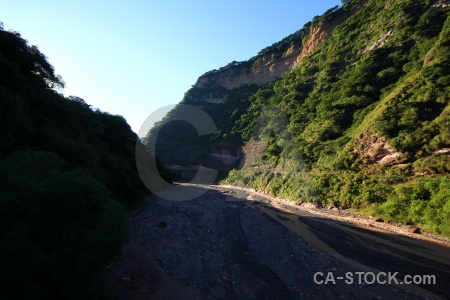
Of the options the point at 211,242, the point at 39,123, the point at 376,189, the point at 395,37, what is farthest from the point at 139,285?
the point at 395,37

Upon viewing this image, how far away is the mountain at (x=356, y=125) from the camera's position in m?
24.1

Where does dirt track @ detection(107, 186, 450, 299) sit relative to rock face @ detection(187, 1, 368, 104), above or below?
below

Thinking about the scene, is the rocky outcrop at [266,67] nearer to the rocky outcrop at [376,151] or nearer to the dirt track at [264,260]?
the rocky outcrop at [376,151]

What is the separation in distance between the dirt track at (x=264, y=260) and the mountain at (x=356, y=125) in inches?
252

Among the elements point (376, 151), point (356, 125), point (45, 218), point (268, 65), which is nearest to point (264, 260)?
point (45, 218)

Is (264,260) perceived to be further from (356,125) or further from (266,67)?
(266,67)

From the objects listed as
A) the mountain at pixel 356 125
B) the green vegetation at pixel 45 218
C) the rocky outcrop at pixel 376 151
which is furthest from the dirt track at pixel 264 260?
the rocky outcrop at pixel 376 151

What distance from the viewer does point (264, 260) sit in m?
14.1

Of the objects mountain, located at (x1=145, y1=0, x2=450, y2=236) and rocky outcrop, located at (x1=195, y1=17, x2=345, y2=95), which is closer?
mountain, located at (x1=145, y1=0, x2=450, y2=236)

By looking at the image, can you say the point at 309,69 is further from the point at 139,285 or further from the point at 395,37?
the point at 139,285

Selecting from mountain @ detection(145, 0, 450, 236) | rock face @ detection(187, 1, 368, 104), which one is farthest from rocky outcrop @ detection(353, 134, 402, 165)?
Answer: rock face @ detection(187, 1, 368, 104)

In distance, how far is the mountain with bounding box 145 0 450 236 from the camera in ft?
79.2

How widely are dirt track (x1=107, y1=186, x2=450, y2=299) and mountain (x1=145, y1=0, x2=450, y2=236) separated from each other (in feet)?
21.0

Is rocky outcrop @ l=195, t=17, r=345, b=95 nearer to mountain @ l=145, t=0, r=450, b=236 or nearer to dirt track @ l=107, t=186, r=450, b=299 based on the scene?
mountain @ l=145, t=0, r=450, b=236
